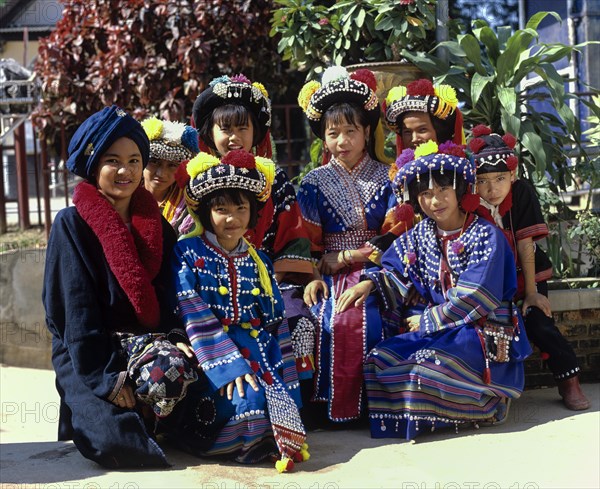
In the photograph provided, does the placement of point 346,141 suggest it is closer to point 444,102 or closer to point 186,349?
point 444,102

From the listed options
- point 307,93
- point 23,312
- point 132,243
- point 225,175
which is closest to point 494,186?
point 307,93

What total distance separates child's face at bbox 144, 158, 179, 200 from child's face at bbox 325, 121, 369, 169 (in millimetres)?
844

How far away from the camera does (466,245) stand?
4.61 meters

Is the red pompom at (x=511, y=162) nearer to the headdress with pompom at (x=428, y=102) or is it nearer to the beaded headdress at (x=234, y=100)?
the headdress with pompom at (x=428, y=102)

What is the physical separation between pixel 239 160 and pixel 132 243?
0.59 meters

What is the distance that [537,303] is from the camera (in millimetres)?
4879

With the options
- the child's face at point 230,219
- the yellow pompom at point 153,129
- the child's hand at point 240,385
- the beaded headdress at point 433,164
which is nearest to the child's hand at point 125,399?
the child's hand at point 240,385

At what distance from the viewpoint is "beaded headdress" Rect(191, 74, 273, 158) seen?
4918mm

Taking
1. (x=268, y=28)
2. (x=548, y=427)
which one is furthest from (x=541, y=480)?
(x=268, y=28)

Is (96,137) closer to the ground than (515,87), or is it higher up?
closer to the ground

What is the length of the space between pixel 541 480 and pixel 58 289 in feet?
7.13

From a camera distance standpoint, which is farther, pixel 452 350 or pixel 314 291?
pixel 314 291

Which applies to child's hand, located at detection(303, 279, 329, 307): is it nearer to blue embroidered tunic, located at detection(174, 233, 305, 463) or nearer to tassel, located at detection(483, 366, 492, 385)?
blue embroidered tunic, located at detection(174, 233, 305, 463)

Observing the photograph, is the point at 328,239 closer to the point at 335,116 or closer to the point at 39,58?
the point at 335,116
